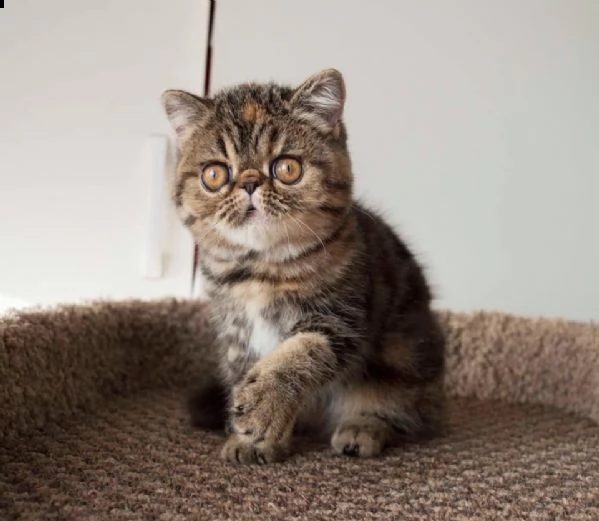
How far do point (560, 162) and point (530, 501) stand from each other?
1.16m

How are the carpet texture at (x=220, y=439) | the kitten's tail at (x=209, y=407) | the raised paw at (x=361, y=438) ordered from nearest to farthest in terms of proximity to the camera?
the carpet texture at (x=220, y=439)
the raised paw at (x=361, y=438)
the kitten's tail at (x=209, y=407)

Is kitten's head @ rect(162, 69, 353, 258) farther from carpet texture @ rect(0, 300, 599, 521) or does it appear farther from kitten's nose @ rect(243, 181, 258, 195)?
carpet texture @ rect(0, 300, 599, 521)

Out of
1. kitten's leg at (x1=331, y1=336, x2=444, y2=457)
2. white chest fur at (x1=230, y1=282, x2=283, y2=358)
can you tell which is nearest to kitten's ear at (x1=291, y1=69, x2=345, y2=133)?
white chest fur at (x1=230, y1=282, x2=283, y2=358)

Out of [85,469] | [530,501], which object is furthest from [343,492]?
[85,469]

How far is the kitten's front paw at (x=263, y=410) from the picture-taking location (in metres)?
0.90

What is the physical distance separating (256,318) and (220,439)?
0.20m

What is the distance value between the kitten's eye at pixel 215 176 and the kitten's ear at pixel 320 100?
141 mm

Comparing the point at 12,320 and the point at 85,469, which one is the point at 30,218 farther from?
the point at 85,469

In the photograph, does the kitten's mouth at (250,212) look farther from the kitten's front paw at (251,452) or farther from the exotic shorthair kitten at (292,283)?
the kitten's front paw at (251,452)

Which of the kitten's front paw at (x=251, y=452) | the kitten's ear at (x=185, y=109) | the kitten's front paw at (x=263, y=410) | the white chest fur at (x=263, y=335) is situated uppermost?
the kitten's ear at (x=185, y=109)

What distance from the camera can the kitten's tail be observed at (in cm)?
112

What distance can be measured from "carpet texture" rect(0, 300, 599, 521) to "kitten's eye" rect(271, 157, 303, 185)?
0.39m

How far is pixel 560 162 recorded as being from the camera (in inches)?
69.7

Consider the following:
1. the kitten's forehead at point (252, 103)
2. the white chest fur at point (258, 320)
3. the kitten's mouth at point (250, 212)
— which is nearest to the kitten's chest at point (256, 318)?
the white chest fur at point (258, 320)
